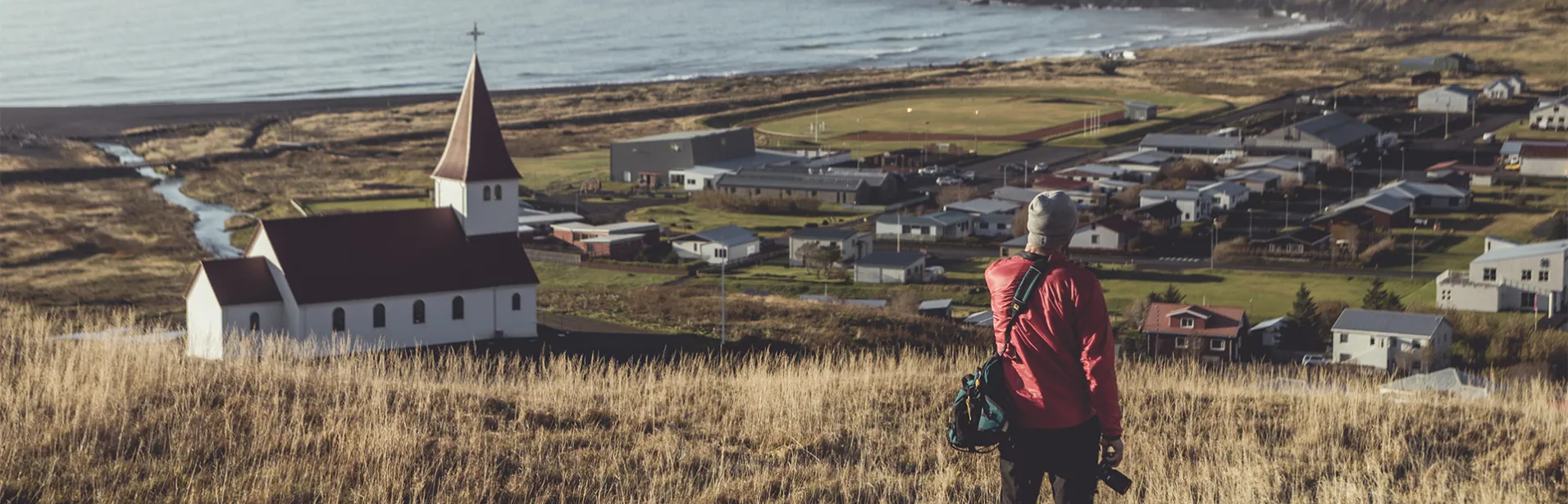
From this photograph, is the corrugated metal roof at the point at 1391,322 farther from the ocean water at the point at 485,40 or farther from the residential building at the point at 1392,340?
the ocean water at the point at 485,40

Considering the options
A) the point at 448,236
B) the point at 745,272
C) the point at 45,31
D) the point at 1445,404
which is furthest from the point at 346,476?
the point at 45,31

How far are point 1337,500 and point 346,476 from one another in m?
4.56

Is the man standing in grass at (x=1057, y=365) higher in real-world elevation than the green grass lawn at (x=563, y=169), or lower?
higher

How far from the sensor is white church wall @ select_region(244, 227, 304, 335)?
82.5 feet

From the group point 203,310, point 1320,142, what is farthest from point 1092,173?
point 203,310

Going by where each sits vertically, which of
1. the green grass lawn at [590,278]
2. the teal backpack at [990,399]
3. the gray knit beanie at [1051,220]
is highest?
the gray knit beanie at [1051,220]

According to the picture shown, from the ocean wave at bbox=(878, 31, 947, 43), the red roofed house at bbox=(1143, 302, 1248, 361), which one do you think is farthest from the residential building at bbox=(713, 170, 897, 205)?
the ocean wave at bbox=(878, 31, 947, 43)

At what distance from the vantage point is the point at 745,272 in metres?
38.6

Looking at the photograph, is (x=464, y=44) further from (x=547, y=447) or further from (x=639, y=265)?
(x=547, y=447)

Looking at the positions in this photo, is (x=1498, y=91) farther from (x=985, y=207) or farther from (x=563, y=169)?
(x=563, y=169)

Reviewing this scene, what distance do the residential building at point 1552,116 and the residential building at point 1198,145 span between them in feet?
47.1

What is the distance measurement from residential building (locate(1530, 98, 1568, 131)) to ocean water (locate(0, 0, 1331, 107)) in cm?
5640

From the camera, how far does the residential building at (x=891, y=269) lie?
3678 cm

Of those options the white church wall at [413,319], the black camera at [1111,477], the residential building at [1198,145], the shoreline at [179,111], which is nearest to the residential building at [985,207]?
the residential building at [1198,145]
